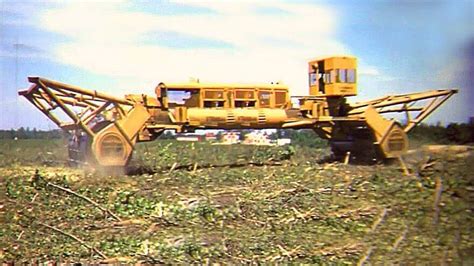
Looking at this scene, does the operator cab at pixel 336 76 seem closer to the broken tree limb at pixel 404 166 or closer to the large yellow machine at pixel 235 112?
the large yellow machine at pixel 235 112

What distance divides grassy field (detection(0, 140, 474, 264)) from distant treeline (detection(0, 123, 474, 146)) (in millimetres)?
27

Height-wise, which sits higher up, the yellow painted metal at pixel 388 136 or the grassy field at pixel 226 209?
the yellow painted metal at pixel 388 136

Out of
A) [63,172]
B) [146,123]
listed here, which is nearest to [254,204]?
[146,123]

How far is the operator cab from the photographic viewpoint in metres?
2.05

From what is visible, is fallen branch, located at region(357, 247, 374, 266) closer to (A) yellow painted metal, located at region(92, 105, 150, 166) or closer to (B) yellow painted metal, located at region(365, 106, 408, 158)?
(B) yellow painted metal, located at region(365, 106, 408, 158)

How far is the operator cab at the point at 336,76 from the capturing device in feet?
6.74

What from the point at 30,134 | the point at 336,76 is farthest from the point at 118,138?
the point at 336,76

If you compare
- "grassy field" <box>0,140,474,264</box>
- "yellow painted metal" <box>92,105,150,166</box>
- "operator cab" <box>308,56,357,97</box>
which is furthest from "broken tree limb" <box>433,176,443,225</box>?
"yellow painted metal" <box>92,105,150,166</box>

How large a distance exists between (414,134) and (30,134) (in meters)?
1.22

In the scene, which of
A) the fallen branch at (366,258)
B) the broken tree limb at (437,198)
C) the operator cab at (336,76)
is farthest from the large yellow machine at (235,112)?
the fallen branch at (366,258)

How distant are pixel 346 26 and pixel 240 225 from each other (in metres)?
0.71

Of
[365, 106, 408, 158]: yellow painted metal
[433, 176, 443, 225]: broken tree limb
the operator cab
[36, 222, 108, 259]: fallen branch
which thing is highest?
the operator cab

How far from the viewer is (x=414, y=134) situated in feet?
7.11

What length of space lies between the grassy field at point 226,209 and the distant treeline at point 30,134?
0.8 inches
